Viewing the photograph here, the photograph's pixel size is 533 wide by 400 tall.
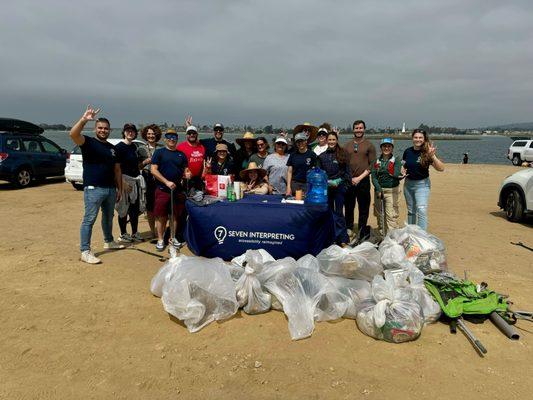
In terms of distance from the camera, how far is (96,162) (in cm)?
475

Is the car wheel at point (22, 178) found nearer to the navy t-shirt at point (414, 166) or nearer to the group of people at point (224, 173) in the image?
the group of people at point (224, 173)

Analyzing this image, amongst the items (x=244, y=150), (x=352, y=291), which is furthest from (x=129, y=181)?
(x=352, y=291)

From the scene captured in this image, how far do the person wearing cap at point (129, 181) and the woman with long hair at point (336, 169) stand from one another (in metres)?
2.92

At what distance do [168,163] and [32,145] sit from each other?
9.35 meters

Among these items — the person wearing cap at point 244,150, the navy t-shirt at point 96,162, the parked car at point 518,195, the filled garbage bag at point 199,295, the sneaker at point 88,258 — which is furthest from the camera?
the parked car at point 518,195

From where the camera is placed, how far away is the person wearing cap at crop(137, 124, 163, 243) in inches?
229

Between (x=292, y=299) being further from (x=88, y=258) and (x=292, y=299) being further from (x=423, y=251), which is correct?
(x=88, y=258)

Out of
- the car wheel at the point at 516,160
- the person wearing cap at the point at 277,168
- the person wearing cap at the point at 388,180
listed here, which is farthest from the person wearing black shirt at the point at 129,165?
the car wheel at the point at 516,160

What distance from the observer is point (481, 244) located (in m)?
6.05

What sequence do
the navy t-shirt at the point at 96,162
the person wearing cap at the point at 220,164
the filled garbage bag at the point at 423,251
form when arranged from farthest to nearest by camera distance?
the person wearing cap at the point at 220,164, the navy t-shirt at the point at 96,162, the filled garbage bag at the point at 423,251

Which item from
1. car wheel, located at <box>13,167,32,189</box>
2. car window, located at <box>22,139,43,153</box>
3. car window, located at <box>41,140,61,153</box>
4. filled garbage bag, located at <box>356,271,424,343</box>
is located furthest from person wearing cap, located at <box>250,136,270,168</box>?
car window, located at <box>41,140,61,153</box>

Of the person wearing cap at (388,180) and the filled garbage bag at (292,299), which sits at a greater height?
the person wearing cap at (388,180)

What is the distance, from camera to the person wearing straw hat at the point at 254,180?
18.9ft

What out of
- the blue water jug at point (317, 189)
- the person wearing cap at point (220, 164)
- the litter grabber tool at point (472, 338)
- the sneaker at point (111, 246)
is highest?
the person wearing cap at point (220, 164)
